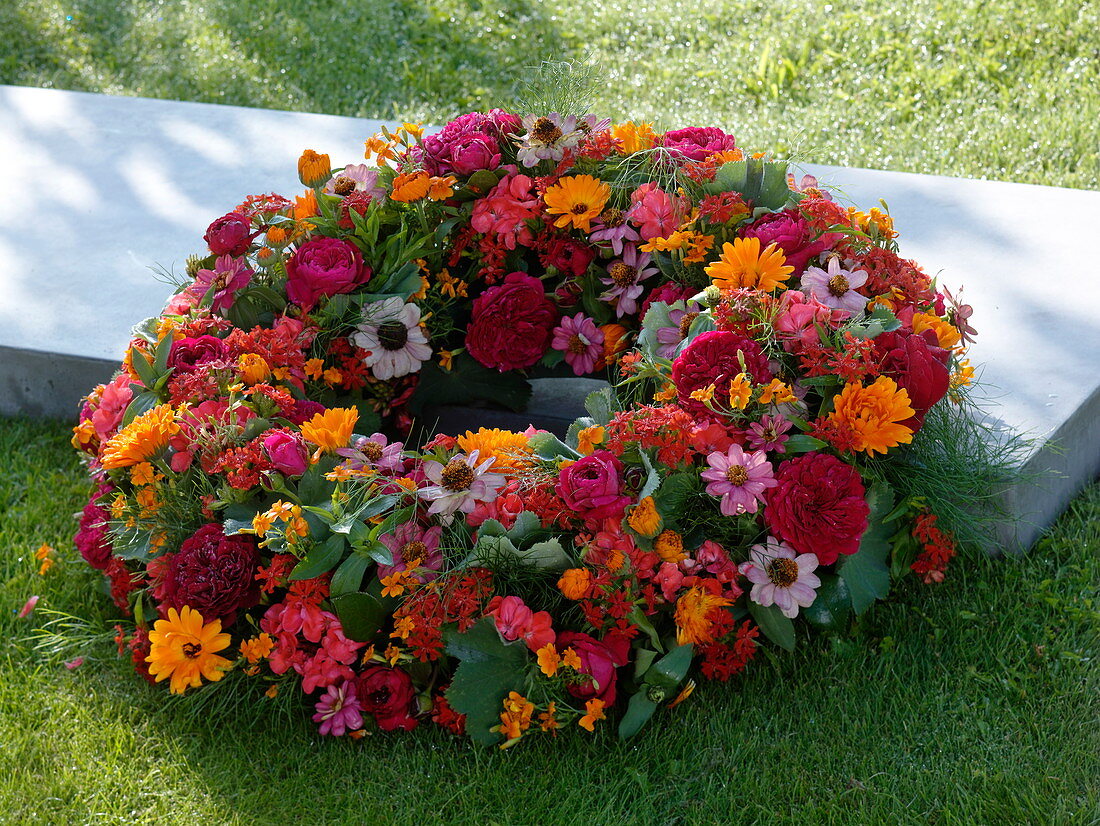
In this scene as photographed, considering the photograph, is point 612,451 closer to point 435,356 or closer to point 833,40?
point 435,356

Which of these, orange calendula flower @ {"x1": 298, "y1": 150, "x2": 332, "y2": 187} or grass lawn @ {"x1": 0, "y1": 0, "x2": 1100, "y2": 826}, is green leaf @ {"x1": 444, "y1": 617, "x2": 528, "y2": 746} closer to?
grass lawn @ {"x1": 0, "y1": 0, "x2": 1100, "y2": 826}

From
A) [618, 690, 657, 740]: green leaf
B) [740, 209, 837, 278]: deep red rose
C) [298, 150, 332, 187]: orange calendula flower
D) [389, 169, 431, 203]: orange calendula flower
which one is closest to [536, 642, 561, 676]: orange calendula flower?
[618, 690, 657, 740]: green leaf

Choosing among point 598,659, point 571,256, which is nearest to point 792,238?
point 571,256

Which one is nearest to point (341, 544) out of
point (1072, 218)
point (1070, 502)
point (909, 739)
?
point (909, 739)

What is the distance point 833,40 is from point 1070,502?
107 inches

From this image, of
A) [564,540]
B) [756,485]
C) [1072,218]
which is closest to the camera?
[756,485]

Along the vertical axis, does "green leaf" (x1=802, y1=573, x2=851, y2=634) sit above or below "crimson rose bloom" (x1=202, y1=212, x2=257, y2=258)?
below

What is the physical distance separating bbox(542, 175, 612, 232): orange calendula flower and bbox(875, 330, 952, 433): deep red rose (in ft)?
2.06

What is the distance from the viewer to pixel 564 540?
193 cm

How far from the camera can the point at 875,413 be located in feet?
6.04

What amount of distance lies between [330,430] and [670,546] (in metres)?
0.60

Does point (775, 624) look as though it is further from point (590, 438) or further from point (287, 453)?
point (287, 453)

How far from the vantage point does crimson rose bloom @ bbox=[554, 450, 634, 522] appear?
179cm

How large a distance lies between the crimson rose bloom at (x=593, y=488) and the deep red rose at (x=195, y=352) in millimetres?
746
